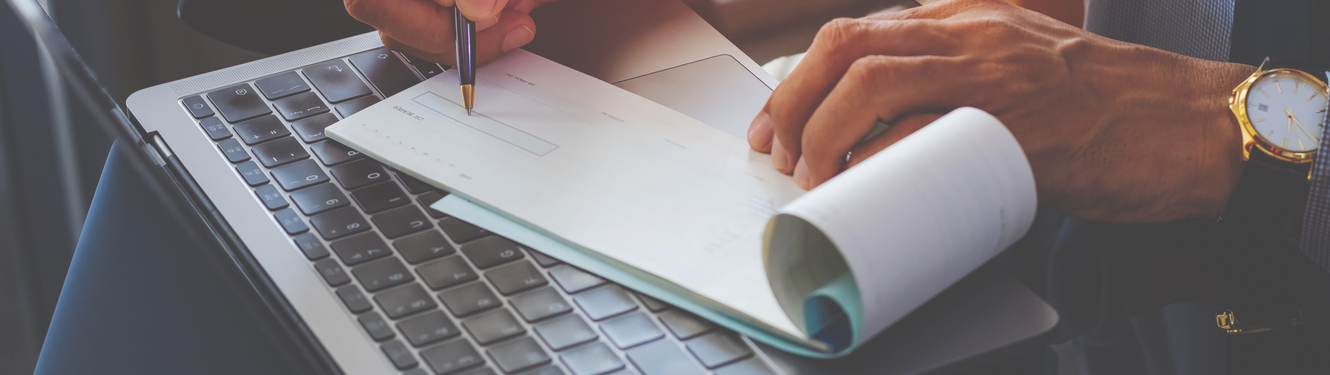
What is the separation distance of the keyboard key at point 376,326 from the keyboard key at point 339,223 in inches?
2.7

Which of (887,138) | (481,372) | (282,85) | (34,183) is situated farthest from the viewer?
(34,183)

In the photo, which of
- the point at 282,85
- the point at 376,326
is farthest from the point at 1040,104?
the point at 282,85

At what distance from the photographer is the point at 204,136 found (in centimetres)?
50

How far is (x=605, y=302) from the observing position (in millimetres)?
387

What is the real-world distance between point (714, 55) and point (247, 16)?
1.77 feet

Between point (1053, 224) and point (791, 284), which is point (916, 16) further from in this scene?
point (791, 284)

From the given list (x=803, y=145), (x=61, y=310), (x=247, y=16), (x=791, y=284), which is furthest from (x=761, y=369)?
(x=247, y=16)

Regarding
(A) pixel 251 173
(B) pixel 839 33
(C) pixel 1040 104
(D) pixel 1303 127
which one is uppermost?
(A) pixel 251 173

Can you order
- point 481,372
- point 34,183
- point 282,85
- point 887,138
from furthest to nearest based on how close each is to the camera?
point 34,183 → point 282,85 → point 887,138 → point 481,372

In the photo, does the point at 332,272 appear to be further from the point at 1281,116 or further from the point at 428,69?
the point at 1281,116

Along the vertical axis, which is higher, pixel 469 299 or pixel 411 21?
pixel 411 21

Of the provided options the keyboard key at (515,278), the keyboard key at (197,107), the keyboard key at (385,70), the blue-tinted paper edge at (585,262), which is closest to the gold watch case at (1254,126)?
the blue-tinted paper edge at (585,262)

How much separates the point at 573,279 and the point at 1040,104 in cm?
31

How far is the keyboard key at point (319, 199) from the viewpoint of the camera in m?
0.45
